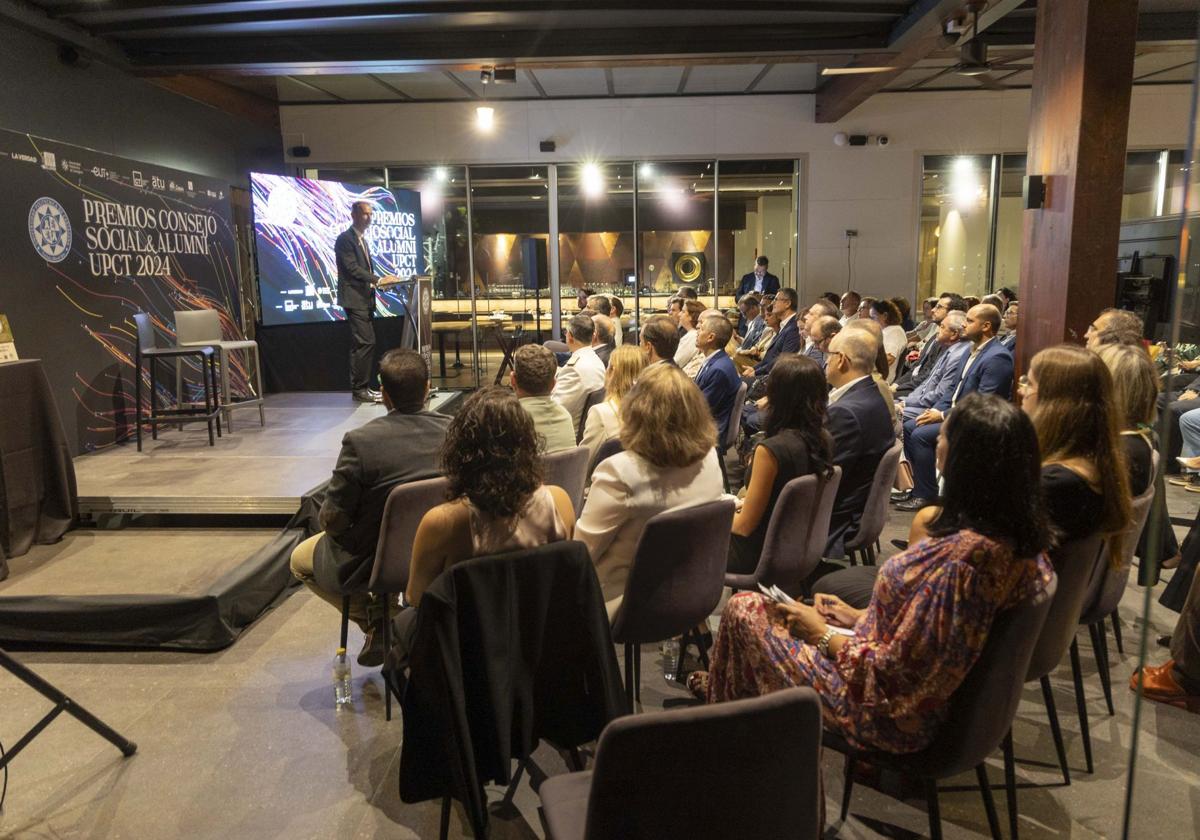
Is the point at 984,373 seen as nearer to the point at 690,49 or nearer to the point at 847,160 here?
the point at 690,49

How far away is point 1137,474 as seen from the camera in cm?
271

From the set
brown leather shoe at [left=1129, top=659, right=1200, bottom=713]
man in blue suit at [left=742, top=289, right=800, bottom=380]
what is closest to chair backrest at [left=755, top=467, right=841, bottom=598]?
brown leather shoe at [left=1129, top=659, right=1200, bottom=713]

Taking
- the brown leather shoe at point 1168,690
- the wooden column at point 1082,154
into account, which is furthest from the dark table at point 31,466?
the wooden column at point 1082,154

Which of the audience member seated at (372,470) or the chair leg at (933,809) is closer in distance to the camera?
the chair leg at (933,809)

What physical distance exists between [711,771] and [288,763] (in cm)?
191

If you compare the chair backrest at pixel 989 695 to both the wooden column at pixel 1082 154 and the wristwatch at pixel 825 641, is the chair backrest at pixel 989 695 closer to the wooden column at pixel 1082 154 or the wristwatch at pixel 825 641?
the wristwatch at pixel 825 641

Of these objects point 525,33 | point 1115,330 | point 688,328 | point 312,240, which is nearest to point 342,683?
point 1115,330

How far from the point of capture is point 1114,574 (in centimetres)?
250

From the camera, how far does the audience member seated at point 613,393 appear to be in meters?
3.77

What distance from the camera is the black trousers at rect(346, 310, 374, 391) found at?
7457 mm

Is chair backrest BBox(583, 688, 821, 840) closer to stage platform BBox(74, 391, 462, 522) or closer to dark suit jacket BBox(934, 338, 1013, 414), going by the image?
stage platform BBox(74, 391, 462, 522)

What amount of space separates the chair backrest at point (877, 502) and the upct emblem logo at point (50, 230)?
18.3ft

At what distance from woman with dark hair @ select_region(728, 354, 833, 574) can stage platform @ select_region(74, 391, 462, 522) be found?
2707mm

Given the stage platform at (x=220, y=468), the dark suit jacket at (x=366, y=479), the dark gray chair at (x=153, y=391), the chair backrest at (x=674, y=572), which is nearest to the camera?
the chair backrest at (x=674, y=572)
